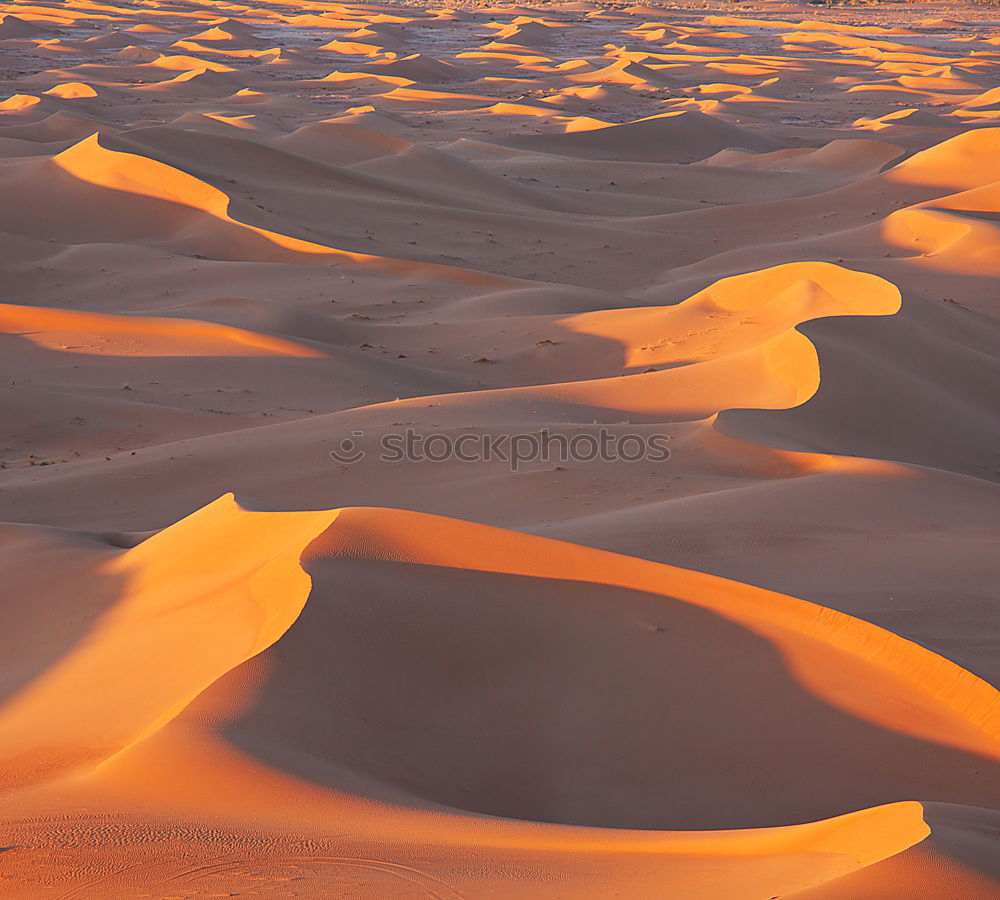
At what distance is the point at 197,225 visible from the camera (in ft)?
57.3

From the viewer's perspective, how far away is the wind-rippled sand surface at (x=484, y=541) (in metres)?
3.19

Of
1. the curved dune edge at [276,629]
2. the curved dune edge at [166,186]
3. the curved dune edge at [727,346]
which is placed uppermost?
the curved dune edge at [276,629]

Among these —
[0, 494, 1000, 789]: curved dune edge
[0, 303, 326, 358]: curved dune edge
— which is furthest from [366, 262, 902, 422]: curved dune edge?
[0, 494, 1000, 789]: curved dune edge

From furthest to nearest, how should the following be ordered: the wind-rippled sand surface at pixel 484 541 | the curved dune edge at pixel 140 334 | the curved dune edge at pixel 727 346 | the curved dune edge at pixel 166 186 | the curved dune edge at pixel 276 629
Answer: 1. the curved dune edge at pixel 166 186
2. the curved dune edge at pixel 140 334
3. the curved dune edge at pixel 727 346
4. the curved dune edge at pixel 276 629
5. the wind-rippled sand surface at pixel 484 541

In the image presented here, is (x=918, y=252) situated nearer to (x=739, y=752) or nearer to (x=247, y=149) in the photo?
(x=247, y=149)

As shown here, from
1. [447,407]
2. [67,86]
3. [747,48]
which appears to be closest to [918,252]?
[447,407]

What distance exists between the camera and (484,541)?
16.6 ft

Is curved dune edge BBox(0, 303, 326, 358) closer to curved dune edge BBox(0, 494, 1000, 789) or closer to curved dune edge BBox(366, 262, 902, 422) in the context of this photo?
curved dune edge BBox(366, 262, 902, 422)

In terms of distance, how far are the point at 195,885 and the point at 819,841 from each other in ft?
4.90

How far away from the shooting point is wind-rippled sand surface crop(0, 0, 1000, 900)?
319 centimetres

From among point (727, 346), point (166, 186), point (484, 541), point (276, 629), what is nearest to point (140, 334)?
point (727, 346)

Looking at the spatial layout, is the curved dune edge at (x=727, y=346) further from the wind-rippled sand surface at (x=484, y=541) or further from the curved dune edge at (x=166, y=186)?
the curved dune edge at (x=166, y=186)

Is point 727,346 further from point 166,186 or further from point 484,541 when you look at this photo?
point 166,186

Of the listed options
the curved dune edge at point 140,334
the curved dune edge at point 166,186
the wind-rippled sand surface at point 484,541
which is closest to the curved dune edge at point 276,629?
the wind-rippled sand surface at point 484,541
